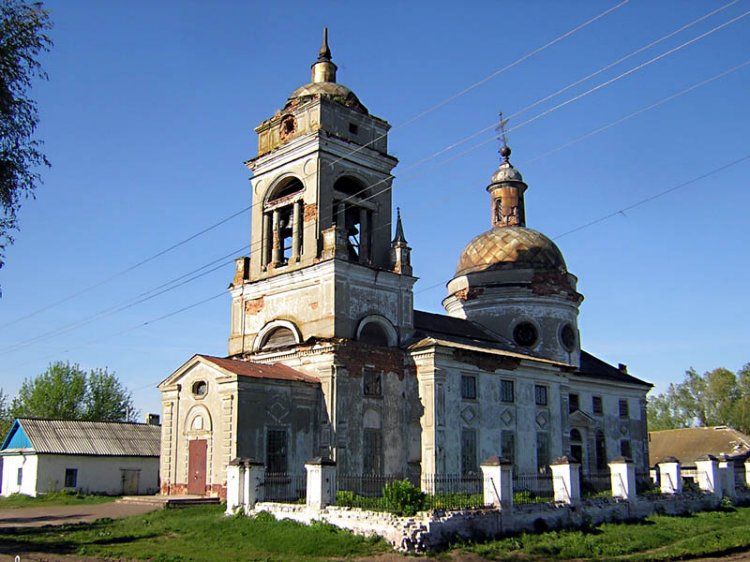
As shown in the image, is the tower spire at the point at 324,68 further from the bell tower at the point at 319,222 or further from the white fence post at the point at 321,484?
the white fence post at the point at 321,484

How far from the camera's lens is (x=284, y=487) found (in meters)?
21.7

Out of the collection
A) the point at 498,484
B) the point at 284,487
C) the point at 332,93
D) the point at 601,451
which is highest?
the point at 332,93

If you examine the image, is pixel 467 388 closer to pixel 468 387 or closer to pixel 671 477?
pixel 468 387

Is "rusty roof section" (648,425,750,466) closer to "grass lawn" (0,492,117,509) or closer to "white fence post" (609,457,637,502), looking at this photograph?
"white fence post" (609,457,637,502)

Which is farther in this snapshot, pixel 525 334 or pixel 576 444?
pixel 525 334

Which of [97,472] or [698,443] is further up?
[698,443]

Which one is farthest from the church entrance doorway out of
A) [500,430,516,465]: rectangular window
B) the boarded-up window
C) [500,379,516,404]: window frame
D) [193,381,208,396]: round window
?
[500,379,516,404]: window frame

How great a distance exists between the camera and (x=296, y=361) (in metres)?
24.4

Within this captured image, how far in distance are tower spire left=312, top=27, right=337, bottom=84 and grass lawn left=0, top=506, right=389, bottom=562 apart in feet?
55.0

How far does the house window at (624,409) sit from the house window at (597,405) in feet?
5.56

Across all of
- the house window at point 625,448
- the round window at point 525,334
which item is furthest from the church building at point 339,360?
the house window at point 625,448

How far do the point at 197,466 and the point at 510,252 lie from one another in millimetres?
17114

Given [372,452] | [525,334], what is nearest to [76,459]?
[372,452]

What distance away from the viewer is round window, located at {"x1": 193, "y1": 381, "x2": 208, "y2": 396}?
23359 millimetres
